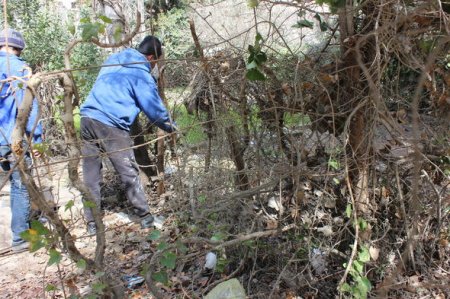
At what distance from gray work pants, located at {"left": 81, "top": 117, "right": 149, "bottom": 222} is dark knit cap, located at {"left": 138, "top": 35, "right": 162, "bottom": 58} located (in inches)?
29.8

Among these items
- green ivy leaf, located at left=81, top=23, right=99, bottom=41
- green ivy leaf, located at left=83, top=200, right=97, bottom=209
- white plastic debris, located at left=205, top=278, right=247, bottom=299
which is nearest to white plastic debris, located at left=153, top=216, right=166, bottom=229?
white plastic debris, located at left=205, top=278, right=247, bottom=299

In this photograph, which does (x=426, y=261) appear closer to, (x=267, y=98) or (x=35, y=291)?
(x=267, y=98)

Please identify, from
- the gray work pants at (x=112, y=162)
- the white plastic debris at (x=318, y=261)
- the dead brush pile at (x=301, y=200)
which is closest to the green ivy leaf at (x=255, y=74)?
the dead brush pile at (x=301, y=200)

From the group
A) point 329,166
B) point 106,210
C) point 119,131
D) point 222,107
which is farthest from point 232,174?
point 106,210

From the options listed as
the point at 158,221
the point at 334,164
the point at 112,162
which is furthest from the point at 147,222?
the point at 334,164

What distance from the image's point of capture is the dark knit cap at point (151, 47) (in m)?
3.88

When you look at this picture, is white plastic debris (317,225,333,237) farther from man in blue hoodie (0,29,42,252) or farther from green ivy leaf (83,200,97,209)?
man in blue hoodie (0,29,42,252)

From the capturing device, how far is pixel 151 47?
155 inches

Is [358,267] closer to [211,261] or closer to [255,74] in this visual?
[211,261]

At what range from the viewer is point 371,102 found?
260 centimetres

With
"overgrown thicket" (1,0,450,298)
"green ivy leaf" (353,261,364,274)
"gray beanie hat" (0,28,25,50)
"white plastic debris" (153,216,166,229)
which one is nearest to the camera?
"overgrown thicket" (1,0,450,298)

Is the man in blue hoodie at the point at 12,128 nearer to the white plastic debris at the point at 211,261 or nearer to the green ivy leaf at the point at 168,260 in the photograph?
the white plastic debris at the point at 211,261

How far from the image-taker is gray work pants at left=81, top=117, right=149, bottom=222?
391 centimetres

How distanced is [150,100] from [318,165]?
5.68 feet
